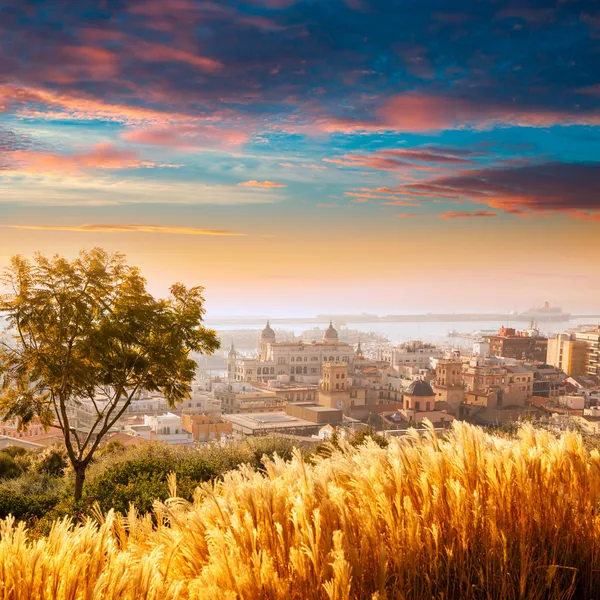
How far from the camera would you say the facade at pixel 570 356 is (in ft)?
148

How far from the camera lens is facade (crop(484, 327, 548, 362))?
52.2m

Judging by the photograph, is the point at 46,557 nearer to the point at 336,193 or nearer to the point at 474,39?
the point at 474,39

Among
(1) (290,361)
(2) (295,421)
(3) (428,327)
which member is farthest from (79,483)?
(3) (428,327)

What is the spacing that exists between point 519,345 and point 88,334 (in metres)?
51.5

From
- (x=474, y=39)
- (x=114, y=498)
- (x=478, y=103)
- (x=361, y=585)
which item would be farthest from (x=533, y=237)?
(x=361, y=585)

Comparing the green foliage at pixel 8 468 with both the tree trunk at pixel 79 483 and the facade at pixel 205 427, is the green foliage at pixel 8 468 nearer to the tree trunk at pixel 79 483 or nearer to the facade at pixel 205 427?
the tree trunk at pixel 79 483

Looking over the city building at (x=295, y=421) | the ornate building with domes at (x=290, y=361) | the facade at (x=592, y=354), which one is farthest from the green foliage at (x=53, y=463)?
the ornate building with domes at (x=290, y=361)

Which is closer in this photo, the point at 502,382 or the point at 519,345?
the point at 502,382

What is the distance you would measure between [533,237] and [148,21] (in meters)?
13.4

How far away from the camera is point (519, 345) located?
54594 millimetres

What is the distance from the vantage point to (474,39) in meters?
10.8

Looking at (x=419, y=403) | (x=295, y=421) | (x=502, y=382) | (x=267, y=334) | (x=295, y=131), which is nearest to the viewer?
(x=295, y=131)

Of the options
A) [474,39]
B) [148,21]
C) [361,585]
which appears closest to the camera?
[361,585]

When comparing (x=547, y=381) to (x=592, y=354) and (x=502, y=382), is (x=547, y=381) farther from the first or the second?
(x=592, y=354)
